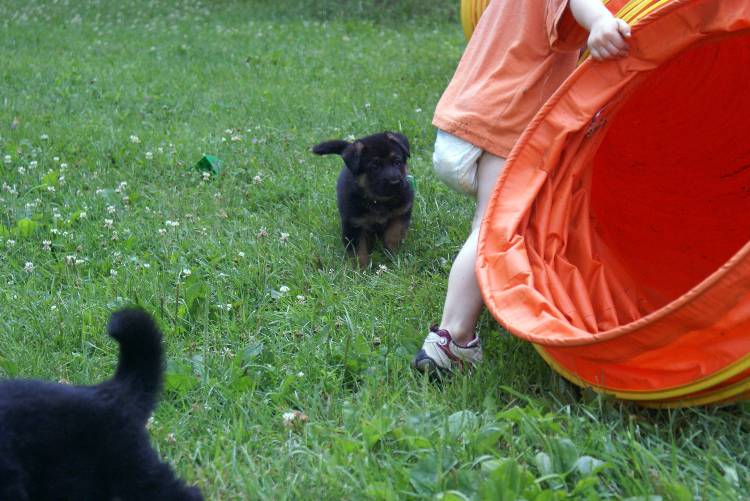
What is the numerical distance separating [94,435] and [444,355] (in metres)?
1.38

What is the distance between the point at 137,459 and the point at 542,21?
6.72 ft

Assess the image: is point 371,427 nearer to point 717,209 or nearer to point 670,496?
point 670,496

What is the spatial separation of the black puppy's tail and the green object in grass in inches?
142

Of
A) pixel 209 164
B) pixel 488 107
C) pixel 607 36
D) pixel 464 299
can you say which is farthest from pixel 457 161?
pixel 209 164

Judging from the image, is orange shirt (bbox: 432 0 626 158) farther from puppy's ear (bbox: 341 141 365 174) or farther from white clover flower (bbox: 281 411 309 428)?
puppy's ear (bbox: 341 141 365 174)

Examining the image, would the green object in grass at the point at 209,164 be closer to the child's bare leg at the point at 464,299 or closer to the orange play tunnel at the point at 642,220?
the orange play tunnel at the point at 642,220

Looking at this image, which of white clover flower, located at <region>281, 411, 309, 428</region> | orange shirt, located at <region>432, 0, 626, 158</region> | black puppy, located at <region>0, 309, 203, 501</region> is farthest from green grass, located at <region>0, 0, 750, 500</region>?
orange shirt, located at <region>432, 0, 626, 158</region>

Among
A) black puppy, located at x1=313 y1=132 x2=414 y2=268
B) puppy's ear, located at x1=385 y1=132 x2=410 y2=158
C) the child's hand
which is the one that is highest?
the child's hand

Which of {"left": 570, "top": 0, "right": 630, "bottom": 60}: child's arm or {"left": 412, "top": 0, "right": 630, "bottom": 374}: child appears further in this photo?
{"left": 412, "top": 0, "right": 630, "bottom": 374}: child

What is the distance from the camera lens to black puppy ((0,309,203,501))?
2.05m

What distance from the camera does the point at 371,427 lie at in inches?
104

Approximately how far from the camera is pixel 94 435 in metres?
2.13

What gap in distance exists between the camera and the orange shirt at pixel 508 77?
10.7 ft

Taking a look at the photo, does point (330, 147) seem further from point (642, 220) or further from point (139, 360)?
point (139, 360)
